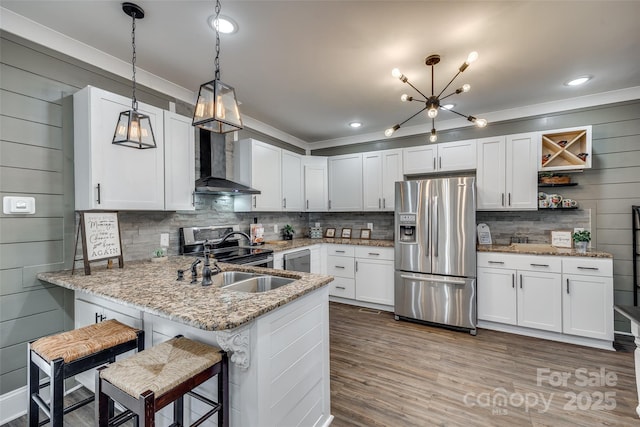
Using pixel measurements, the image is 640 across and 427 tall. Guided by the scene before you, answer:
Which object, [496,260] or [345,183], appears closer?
[496,260]

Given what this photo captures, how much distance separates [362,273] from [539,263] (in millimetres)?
2042

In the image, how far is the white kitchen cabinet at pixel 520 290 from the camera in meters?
2.91

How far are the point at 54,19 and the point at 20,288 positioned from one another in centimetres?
184

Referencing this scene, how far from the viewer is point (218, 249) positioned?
3.14m

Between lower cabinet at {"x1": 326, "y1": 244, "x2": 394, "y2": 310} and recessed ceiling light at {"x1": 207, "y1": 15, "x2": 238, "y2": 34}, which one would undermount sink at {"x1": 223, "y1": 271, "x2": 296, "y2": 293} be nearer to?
recessed ceiling light at {"x1": 207, "y1": 15, "x2": 238, "y2": 34}

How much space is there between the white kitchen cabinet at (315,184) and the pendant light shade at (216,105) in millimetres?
3012

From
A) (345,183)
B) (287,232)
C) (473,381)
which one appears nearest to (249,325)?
(473,381)

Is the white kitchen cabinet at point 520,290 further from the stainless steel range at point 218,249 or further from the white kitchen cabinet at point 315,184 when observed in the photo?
the stainless steel range at point 218,249

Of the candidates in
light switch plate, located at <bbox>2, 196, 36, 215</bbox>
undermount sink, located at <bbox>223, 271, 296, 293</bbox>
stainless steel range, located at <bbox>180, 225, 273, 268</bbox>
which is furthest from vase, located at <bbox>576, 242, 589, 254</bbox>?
light switch plate, located at <bbox>2, 196, 36, 215</bbox>

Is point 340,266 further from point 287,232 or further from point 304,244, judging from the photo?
point 287,232

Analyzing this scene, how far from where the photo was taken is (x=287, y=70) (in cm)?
252

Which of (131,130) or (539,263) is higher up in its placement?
(131,130)

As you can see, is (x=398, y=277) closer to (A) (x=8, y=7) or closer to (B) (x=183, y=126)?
(B) (x=183, y=126)

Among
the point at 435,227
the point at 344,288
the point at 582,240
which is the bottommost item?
the point at 344,288
